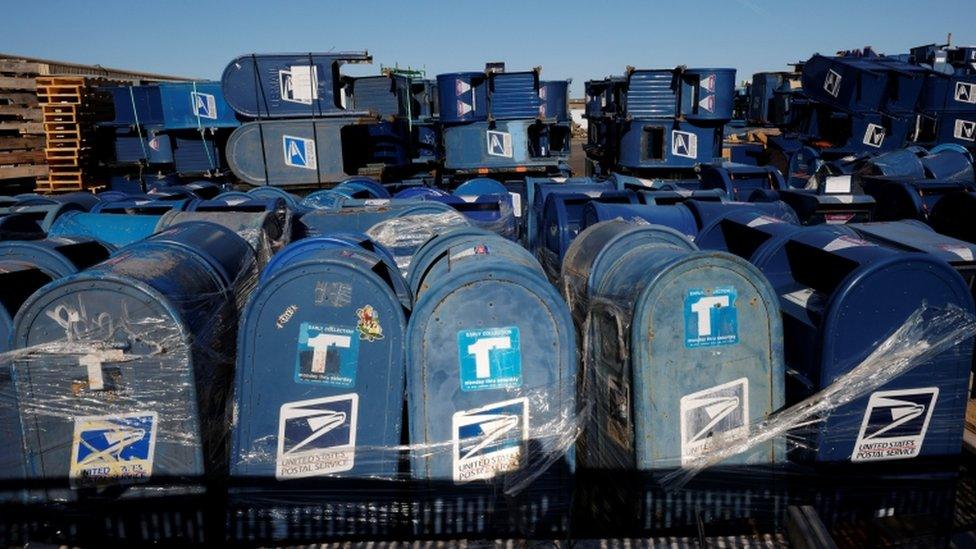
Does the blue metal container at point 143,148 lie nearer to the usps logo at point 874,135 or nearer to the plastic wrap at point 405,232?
the plastic wrap at point 405,232

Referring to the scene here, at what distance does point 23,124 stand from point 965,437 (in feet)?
51.5

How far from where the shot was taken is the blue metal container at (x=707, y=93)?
12.2 m

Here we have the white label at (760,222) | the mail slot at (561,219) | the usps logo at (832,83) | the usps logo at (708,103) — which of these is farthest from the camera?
the usps logo at (832,83)

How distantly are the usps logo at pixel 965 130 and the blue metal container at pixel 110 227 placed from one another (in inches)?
698

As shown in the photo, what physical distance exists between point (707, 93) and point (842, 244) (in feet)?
31.6

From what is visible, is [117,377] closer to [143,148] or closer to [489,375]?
[489,375]

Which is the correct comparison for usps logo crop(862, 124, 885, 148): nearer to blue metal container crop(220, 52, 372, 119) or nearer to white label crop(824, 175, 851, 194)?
white label crop(824, 175, 851, 194)

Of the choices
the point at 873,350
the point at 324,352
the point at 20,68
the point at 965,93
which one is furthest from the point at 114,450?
the point at 965,93

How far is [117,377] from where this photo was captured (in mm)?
3154

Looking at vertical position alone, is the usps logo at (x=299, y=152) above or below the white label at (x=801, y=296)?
above

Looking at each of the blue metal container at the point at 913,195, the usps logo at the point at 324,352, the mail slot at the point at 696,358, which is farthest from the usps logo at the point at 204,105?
the blue metal container at the point at 913,195

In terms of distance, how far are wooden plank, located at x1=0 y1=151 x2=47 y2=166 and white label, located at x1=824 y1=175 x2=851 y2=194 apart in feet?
47.2

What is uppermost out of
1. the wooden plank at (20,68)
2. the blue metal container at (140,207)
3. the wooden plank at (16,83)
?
the wooden plank at (20,68)

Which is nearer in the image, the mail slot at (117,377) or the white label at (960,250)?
the mail slot at (117,377)
